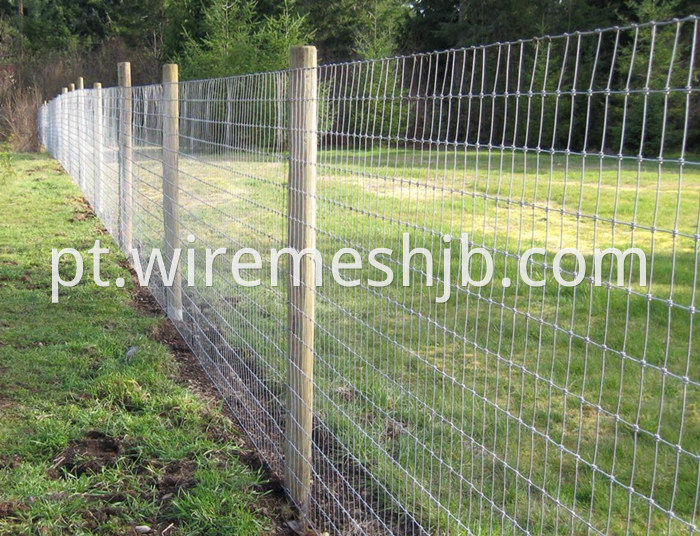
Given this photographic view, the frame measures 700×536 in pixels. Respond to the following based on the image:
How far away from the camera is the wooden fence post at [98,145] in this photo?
10.2 m

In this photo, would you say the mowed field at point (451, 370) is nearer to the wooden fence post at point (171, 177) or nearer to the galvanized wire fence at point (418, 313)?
the galvanized wire fence at point (418, 313)

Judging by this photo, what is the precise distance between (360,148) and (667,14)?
2611cm

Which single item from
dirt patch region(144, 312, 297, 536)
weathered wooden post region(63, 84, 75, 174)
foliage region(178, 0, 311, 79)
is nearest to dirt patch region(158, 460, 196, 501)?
dirt patch region(144, 312, 297, 536)

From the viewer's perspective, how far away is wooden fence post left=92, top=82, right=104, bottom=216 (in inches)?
401

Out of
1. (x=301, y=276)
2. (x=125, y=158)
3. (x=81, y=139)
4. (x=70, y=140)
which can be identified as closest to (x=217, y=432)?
(x=301, y=276)

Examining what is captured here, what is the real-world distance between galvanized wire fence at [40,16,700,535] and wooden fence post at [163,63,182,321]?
0.09 ft

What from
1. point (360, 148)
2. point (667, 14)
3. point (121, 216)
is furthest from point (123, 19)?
point (360, 148)

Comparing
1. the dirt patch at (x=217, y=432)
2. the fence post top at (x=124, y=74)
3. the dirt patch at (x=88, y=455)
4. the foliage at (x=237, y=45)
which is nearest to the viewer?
the dirt patch at (x=217, y=432)

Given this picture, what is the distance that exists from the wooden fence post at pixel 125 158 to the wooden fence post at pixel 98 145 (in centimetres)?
170

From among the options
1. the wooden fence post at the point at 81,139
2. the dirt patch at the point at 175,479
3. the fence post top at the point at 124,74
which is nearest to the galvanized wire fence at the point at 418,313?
the dirt patch at the point at 175,479

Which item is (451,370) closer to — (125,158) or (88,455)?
(88,455)

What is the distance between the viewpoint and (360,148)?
3002mm

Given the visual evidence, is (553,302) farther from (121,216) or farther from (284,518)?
(121,216)

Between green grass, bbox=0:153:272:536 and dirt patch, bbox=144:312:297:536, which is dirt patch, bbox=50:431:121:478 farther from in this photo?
dirt patch, bbox=144:312:297:536
